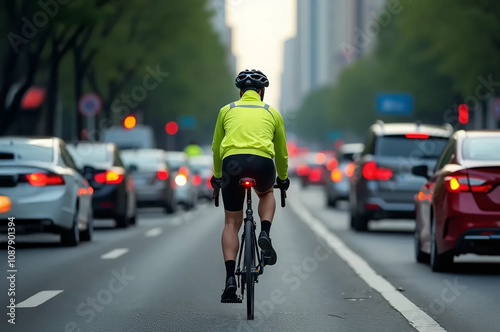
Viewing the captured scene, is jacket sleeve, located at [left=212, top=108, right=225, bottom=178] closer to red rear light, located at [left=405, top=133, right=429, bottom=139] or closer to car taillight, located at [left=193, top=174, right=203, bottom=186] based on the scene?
red rear light, located at [left=405, top=133, right=429, bottom=139]

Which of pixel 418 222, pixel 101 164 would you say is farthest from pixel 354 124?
pixel 418 222

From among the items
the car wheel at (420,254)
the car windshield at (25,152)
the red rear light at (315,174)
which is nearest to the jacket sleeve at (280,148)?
the car wheel at (420,254)

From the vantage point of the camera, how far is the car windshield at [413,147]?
787 inches

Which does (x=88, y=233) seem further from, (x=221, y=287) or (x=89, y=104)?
(x=89, y=104)

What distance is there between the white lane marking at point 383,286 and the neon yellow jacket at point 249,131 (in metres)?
1.46

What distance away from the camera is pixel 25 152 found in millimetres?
16766

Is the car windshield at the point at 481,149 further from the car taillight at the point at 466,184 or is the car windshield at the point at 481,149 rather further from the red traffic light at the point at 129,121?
the red traffic light at the point at 129,121

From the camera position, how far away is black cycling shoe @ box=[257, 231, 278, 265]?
9.29m

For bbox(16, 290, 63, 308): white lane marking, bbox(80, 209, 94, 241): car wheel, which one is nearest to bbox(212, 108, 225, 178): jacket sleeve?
bbox(16, 290, 63, 308): white lane marking

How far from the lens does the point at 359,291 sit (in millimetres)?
11305

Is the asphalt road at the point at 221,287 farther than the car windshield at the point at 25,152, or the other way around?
the car windshield at the point at 25,152

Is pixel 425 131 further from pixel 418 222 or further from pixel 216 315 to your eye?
pixel 216 315

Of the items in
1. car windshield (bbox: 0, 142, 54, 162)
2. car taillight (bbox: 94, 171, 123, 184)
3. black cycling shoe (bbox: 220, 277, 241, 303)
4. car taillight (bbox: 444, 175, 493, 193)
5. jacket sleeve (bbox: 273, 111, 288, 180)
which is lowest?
black cycling shoe (bbox: 220, 277, 241, 303)

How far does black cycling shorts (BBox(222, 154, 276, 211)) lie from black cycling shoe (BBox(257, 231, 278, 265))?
0.33m
